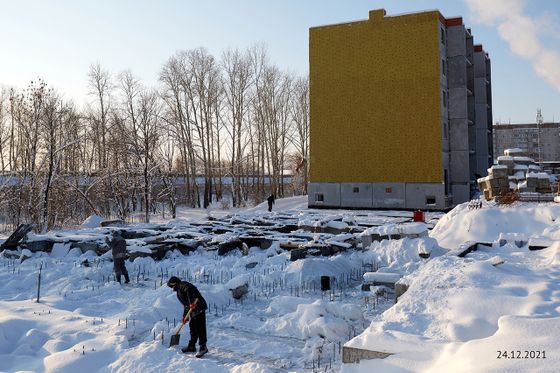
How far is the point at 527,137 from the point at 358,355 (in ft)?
301

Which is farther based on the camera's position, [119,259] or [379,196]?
[379,196]

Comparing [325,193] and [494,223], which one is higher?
[325,193]

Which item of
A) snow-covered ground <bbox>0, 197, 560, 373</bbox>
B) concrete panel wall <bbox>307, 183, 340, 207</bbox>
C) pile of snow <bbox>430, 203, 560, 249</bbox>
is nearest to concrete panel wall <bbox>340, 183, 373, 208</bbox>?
concrete panel wall <bbox>307, 183, 340, 207</bbox>

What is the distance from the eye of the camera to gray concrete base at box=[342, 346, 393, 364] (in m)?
5.30

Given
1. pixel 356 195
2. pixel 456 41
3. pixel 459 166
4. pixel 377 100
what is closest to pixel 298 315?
pixel 356 195

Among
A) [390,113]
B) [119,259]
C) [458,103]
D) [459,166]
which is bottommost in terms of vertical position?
[119,259]

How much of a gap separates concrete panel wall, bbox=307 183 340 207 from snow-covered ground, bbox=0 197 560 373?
19140 mm

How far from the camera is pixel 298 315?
8148 mm

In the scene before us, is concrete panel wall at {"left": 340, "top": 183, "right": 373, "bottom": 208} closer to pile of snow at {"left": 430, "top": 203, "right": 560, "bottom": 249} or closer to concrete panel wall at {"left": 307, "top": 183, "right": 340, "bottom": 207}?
concrete panel wall at {"left": 307, "top": 183, "right": 340, "bottom": 207}

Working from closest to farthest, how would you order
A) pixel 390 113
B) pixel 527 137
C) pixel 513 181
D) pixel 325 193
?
pixel 513 181 < pixel 390 113 < pixel 325 193 < pixel 527 137

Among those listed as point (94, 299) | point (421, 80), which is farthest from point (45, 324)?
point (421, 80)

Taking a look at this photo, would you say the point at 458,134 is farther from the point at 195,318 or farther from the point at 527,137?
the point at 527,137

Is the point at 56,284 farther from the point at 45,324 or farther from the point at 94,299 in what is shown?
the point at 45,324
